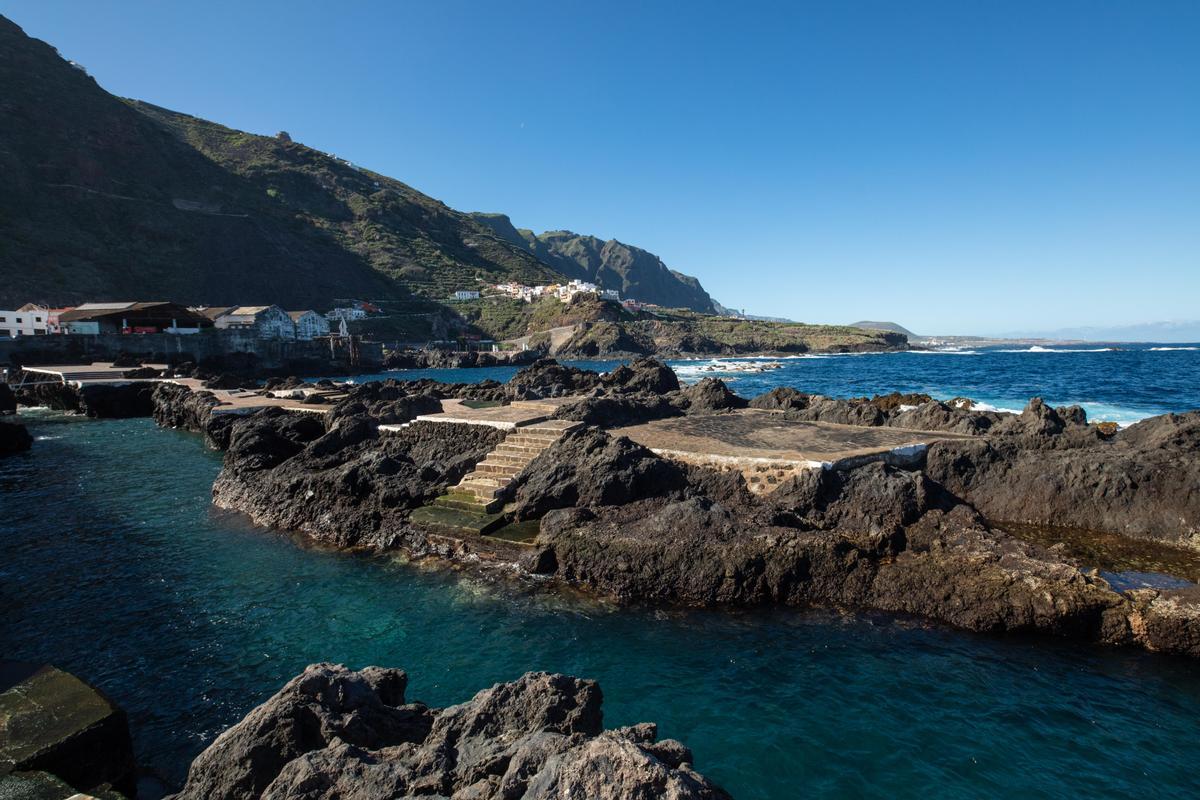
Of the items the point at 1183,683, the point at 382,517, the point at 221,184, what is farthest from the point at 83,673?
the point at 221,184

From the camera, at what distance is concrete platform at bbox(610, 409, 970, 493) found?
11.2 metres

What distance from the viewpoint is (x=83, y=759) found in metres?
4.64

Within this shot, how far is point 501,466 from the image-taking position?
13.3m

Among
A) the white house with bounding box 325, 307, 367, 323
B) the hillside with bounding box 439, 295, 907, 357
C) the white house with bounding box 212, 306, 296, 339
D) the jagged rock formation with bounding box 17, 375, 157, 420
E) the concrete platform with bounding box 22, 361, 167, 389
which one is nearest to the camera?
the jagged rock formation with bounding box 17, 375, 157, 420

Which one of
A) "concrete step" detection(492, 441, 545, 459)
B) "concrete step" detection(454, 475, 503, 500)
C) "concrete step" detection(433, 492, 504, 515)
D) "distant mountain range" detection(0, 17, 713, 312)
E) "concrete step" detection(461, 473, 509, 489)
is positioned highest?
"distant mountain range" detection(0, 17, 713, 312)

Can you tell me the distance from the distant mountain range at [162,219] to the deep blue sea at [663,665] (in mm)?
72696

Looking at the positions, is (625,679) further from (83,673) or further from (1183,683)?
(83,673)

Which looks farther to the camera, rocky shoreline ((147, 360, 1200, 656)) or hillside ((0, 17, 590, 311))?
hillside ((0, 17, 590, 311))

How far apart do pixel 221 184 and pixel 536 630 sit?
416 ft

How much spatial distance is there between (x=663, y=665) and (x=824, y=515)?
462cm

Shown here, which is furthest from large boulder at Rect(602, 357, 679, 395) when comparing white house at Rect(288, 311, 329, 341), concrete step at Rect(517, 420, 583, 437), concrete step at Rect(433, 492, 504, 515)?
white house at Rect(288, 311, 329, 341)

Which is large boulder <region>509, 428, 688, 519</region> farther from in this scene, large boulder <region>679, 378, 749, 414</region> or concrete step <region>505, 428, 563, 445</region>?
large boulder <region>679, 378, 749, 414</region>

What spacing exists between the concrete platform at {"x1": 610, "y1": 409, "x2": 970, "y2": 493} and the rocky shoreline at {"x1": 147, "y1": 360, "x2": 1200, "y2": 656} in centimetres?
38

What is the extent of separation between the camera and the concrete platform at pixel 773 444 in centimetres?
1124
